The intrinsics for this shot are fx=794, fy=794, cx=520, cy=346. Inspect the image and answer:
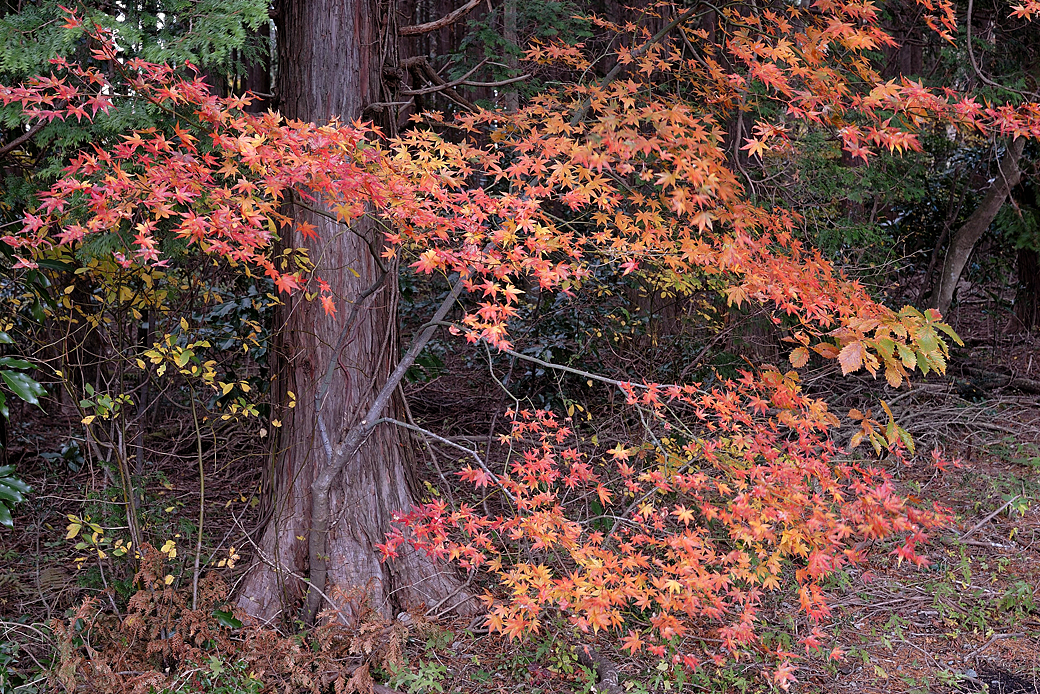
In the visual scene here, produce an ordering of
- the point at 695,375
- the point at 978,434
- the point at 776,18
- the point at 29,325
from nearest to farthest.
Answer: the point at 776,18
the point at 29,325
the point at 695,375
the point at 978,434

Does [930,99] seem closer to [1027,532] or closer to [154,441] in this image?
[1027,532]

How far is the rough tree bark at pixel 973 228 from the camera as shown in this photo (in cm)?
700

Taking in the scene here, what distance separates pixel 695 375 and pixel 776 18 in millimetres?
3075

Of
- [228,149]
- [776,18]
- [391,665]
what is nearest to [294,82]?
[228,149]

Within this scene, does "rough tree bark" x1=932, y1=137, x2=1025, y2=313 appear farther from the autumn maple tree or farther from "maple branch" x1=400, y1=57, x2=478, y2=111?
"maple branch" x1=400, y1=57, x2=478, y2=111

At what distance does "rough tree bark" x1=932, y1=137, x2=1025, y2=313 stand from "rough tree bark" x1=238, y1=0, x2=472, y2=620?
5.56 metres

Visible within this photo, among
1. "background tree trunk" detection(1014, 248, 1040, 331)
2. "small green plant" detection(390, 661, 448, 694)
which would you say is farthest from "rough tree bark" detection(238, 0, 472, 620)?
"background tree trunk" detection(1014, 248, 1040, 331)

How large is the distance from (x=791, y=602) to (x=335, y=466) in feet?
9.35

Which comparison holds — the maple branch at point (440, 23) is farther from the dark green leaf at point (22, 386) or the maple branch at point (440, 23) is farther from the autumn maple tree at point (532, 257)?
the dark green leaf at point (22, 386)

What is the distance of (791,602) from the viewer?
4.80 m

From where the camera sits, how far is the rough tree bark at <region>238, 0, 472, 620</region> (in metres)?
4.35

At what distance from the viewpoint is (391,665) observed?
12.8 feet

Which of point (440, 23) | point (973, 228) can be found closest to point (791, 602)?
point (440, 23)

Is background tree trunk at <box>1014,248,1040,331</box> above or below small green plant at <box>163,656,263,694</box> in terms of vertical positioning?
above
